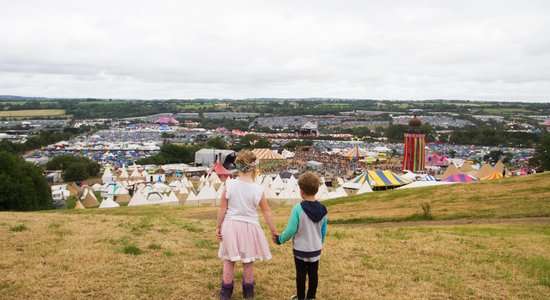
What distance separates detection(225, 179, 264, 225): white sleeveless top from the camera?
15.8 ft

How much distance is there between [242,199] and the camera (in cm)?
482

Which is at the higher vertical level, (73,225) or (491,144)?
Answer: (73,225)

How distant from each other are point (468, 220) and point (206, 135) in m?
112

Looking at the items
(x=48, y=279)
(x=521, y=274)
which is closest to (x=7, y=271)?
(x=48, y=279)

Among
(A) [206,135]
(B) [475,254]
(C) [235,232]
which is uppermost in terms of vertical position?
(C) [235,232]

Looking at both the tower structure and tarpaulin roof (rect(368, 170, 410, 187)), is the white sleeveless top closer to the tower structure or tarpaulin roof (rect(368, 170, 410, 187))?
tarpaulin roof (rect(368, 170, 410, 187))

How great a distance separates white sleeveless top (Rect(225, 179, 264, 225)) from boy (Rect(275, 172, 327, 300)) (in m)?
0.38

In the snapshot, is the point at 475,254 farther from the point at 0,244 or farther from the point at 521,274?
the point at 0,244

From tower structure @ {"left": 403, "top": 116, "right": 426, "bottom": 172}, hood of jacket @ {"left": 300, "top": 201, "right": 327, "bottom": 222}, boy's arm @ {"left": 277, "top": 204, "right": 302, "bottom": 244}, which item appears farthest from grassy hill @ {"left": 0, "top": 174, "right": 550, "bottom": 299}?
tower structure @ {"left": 403, "top": 116, "right": 426, "bottom": 172}

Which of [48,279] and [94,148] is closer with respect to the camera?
[48,279]

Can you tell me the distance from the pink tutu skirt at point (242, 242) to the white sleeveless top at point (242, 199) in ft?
0.21

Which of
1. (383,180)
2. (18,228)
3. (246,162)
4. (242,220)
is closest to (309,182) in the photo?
(246,162)

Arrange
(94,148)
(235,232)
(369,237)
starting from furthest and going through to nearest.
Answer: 1. (94,148)
2. (369,237)
3. (235,232)

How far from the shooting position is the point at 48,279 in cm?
551
